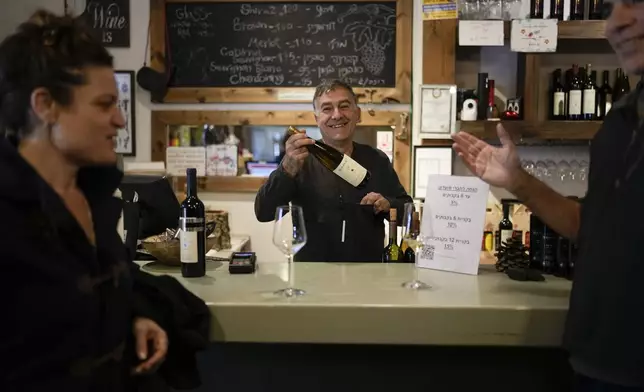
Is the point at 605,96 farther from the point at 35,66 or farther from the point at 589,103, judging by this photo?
the point at 35,66

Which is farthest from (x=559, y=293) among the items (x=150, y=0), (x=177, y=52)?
(x=150, y=0)

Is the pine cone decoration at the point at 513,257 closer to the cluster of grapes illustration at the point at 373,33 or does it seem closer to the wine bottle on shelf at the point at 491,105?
the wine bottle on shelf at the point at 491,105

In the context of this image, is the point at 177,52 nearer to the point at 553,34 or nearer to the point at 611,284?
the point at 553,34

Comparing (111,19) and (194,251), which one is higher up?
(111,19)

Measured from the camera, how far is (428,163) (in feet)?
11.6

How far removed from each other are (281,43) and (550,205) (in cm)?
252

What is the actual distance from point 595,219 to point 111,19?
3294 millimetres

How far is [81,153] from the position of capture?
3.50 feet

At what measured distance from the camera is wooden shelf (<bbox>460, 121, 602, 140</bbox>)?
10.5 feet

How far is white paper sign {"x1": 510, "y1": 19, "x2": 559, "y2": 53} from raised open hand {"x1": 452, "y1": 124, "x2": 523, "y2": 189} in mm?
1896

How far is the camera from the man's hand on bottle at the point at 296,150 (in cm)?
227

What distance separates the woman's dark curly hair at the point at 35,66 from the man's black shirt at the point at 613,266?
3.27 ft

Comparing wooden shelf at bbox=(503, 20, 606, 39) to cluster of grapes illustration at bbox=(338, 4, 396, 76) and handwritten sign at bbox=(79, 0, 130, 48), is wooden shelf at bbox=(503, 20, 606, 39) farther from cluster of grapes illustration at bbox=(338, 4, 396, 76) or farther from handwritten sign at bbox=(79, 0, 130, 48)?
handwritten sign at bbox=(79, 0, 130, 48)

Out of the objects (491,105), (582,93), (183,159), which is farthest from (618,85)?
(183,159)
